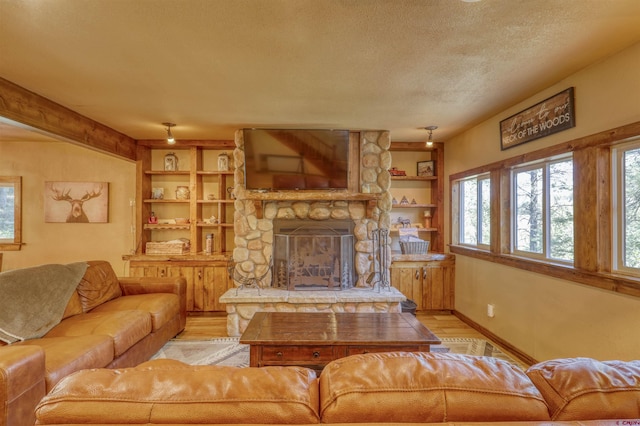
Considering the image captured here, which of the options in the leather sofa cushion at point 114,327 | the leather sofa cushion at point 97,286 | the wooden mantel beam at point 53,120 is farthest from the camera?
the leather sofa cushion at point 97,286

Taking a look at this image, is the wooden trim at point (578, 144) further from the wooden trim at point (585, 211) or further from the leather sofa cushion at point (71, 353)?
the leather sofa cushion at point (71, 353)

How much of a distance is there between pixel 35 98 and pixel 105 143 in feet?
3.44

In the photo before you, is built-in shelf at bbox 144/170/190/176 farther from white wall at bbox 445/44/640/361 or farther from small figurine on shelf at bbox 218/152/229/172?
white wall at bbox 445/44/640/361

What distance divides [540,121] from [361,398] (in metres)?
3.03

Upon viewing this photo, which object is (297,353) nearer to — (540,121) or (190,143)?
(540,121)

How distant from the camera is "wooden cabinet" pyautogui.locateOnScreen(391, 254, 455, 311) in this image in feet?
14.6

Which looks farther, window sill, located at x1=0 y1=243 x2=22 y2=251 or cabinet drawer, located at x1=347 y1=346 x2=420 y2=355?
window sill, located at x1=0 y1=243 x2=22 y2=251

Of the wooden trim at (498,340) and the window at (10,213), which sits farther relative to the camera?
the window at (10,213)

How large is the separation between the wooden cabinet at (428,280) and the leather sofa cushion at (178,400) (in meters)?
3.81

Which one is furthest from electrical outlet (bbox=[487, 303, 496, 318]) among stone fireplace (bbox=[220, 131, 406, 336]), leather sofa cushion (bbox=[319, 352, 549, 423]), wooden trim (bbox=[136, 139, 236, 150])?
wooden trim (bbox=[136, 139, 236, 150])

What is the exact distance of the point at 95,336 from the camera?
2.34 m

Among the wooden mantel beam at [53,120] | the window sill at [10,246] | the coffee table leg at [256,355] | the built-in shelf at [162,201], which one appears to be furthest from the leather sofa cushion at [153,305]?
the window sill at [10,246]

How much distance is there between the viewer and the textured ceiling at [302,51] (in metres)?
1.71

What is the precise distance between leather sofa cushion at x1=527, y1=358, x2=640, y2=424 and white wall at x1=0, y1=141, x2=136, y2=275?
17.2 feet
